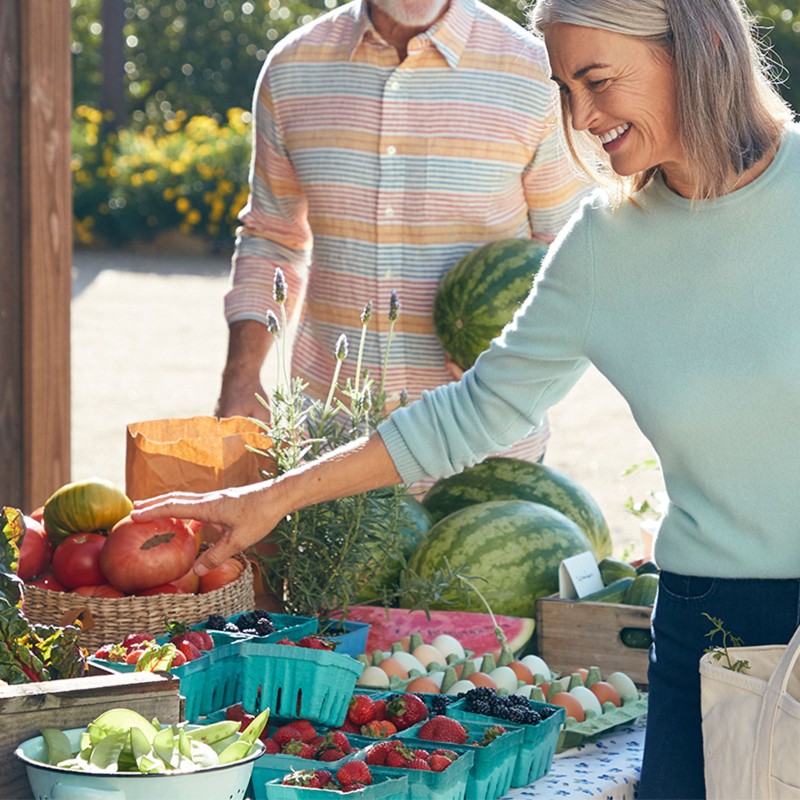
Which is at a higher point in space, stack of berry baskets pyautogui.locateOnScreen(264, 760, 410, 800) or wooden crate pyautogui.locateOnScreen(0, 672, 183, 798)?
wooden crate pyautogui.locateOnScreen(0, 672, 183, 798)

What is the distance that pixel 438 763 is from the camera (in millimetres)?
2037

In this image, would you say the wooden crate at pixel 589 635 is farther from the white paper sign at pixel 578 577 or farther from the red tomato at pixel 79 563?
the red tomato at pixel 79 563

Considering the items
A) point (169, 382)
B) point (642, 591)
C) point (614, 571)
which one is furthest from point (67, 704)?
point (169, 382)

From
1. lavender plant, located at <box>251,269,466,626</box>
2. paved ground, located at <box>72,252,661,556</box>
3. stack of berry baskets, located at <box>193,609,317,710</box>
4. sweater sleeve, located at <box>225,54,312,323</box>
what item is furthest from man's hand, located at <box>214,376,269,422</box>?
paved ground, located at <box>72,252,661,556</box>

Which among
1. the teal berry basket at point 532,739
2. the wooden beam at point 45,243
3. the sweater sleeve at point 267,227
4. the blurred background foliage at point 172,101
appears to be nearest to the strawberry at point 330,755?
the teal berry basket at point 532,739

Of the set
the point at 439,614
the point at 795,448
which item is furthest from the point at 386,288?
the point at 795,448

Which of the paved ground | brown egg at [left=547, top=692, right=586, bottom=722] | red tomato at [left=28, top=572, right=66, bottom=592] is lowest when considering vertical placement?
the paved ground

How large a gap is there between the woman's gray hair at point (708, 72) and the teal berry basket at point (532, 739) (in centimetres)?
89

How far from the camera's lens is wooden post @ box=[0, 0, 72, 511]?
420 cm

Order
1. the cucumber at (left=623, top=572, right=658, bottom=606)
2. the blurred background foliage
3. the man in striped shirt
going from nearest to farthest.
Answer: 1. the cucumber at (left=623, top=572, right=658, bottom=606)
2. the man in striped shirt
3. the blurred background foliage

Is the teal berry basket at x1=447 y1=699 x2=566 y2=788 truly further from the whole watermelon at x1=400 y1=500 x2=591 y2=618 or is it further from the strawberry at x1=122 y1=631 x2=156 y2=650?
the whole watermelon at x1=400 y1=500 x2=591 y2=618

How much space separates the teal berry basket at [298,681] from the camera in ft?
7.38

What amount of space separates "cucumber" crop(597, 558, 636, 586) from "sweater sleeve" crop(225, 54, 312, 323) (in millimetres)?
1166

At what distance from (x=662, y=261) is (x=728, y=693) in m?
0.72
